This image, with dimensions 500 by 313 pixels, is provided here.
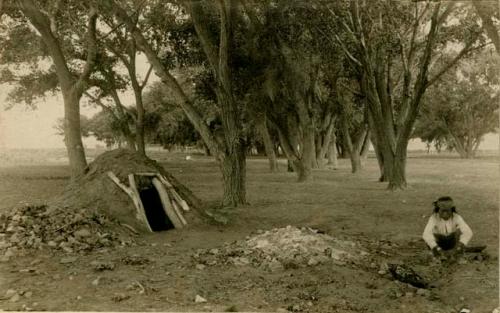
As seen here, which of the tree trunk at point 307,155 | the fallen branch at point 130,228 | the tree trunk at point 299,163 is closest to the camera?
the fallen branch at point 130,228

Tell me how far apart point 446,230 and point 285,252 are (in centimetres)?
234

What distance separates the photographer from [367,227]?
1068cm

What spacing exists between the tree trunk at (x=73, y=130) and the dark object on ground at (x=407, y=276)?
9990mm

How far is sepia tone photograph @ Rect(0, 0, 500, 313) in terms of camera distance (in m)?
6.45

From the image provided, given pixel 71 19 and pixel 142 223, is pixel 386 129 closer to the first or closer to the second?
pixel 142 223

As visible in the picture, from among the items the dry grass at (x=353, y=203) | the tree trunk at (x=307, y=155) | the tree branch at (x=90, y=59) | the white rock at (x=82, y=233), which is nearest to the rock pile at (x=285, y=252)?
the white rock at (x=82, y=233)

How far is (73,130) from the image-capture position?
1478 centimetres

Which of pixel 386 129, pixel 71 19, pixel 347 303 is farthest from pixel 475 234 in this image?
pixel 71 19

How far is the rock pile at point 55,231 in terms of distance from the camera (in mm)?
8055

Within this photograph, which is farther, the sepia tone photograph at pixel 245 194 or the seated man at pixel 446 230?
the seated man at pixel 446 230

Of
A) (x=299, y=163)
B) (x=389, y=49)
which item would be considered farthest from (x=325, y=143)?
(x=389, y=49)

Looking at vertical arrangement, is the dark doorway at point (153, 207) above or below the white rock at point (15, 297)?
above

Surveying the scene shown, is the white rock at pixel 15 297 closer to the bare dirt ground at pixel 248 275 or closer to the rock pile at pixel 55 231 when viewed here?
the bare dirt ground at pixel 248 275

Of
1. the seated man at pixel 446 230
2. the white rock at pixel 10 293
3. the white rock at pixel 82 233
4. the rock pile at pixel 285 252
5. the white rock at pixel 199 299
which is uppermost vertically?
the seated man at pixel 446 230
